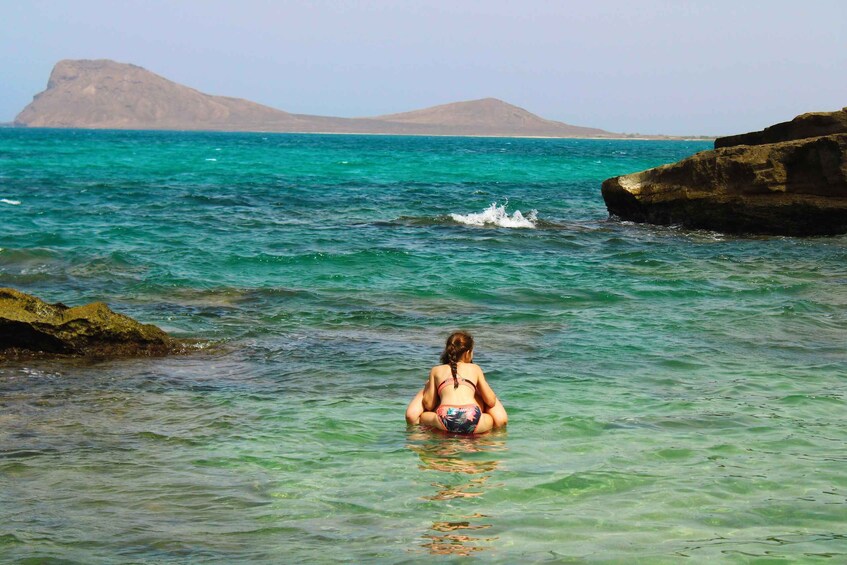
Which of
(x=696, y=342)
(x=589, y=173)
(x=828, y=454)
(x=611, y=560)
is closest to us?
(x=611, y=560)

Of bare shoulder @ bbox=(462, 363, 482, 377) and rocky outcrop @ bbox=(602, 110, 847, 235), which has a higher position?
rocky outcrop @ bbox=(602, 110, 847, 235)

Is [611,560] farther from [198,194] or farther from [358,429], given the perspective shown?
[198,194]

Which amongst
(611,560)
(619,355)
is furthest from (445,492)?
(619,355)

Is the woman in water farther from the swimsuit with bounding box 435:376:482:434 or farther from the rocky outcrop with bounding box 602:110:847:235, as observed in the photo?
the rocky outcrop with bounding box 602:110:847:235

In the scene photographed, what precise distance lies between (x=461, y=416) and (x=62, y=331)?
480cm

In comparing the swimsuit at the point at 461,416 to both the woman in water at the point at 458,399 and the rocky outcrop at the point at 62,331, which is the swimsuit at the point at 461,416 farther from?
the rocky outcrop at the point at 62,331

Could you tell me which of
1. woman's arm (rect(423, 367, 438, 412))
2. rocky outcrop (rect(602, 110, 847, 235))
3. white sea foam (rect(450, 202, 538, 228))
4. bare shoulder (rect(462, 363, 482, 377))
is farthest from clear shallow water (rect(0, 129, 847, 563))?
white sea foam (rect(450, 202, 538, 228))

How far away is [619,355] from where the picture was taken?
10930 millimetres

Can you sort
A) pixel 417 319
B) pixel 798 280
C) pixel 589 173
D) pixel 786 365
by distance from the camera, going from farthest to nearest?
pixel 589 173
pixel 798 280
pixel 417 319
pixel 786 365

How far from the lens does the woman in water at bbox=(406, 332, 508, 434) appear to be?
25.9 ft

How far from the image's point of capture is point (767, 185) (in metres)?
20.6

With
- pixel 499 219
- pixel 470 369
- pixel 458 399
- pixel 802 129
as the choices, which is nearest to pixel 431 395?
pixel 458 399

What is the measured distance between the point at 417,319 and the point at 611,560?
787 cm

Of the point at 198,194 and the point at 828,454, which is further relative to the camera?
the point at 198,194
